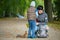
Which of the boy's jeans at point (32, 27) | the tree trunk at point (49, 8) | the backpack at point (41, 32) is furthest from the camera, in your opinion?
the tree trunk at point (49, 8)

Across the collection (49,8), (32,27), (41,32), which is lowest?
(41,32)

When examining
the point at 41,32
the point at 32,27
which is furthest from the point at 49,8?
the point at 32,27

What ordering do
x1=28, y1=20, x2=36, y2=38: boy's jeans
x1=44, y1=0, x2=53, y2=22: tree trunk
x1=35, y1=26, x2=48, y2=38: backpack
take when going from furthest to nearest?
x1=44, y1=0, x2=53, y2=22: tree trunk, x1=35, y1=26, x2=48, y2=38: backpack, x1=28, y1=20, x2=36, y2=38: boy's jeans

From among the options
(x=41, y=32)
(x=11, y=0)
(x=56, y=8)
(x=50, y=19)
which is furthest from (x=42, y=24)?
(x=11, y=0)

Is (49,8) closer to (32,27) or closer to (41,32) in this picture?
(41,32)

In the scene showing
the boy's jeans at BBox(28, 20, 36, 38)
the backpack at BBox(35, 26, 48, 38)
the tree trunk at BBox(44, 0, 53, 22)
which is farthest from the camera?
the tree trunk at BBox(44, 0, 53, 22)

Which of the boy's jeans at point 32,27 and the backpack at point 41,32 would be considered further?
the backpack at point 41,32

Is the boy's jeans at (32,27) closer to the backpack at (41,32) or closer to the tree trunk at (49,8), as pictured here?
the backpack at (41,32)

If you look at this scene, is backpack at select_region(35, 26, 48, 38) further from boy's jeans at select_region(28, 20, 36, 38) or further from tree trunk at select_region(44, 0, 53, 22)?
tree trunk at select_region(44, 0, 53, 22)

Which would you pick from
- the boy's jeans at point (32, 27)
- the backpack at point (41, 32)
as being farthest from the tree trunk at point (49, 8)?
the boy's jeans at point (32, 27)

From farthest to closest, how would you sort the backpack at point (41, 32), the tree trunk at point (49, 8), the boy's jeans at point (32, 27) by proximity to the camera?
the tree trunk at point (49, 8), the backpack at point (41, 32), the boy's jeans at point (32, 27)

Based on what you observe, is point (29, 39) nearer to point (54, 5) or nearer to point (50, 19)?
point (50, 19)

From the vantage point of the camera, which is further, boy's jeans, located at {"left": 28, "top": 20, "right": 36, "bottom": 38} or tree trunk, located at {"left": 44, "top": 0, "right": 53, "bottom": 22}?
tree trunk, located at {"left": 44, "top": 0, "right": 53, "bottom": 22}

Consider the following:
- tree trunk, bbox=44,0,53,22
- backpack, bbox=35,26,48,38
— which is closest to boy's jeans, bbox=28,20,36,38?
backpack, bbox=35,26,48,38
